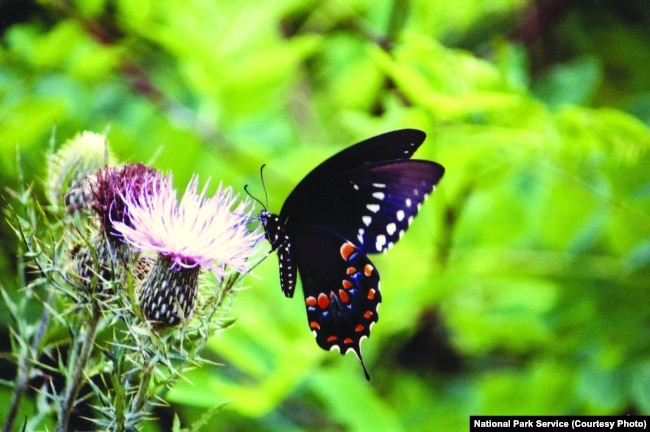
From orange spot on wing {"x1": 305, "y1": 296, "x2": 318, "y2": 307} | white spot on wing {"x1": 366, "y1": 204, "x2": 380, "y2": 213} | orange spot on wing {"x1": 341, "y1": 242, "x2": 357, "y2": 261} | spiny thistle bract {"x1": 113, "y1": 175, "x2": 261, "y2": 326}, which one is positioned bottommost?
spiny thistle bract {"x1": 113, "y1": 175, "x2": 261, "y2": 326}

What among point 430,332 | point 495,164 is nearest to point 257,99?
point 495,164

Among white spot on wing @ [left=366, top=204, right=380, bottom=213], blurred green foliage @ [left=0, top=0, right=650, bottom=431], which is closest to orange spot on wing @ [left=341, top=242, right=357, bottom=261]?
white spot on wing @ [left=366, top=204, right=380, bottom=213]

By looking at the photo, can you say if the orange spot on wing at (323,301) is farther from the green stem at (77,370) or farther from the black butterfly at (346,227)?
the green stem at (77,370)

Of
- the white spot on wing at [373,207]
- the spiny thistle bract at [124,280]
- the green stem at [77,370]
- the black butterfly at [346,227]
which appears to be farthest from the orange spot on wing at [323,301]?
the green stem at [77,370]

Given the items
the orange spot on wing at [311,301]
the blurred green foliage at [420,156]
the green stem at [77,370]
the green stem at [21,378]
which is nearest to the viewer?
the green stem at [77,370]

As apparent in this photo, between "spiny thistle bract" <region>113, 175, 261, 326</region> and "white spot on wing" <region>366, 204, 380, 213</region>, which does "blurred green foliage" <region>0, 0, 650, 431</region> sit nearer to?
"white spot on wing" <region>366, 204, 380, 213</region>

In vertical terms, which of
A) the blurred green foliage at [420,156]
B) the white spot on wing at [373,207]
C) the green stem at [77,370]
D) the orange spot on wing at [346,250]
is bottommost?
the green stem at [77,370]
